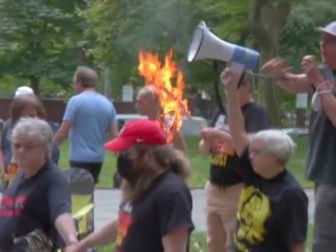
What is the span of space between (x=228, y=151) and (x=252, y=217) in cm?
180

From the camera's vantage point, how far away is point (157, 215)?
5453 millimetres

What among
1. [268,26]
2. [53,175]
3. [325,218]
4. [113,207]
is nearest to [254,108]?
[325,218]

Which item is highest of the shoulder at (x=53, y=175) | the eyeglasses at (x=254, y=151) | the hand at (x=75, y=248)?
the eyeglasses at (x=254, y=151)

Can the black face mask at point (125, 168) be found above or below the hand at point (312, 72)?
below

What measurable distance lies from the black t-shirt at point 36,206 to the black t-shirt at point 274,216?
40.8 inches

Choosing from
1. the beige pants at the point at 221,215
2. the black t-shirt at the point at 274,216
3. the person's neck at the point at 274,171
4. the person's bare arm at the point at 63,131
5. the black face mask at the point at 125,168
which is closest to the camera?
the black face mask at the point at 125,168

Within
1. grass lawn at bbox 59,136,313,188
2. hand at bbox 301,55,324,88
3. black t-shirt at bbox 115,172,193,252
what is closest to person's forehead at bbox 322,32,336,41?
hand at bbox 301,55,324,88

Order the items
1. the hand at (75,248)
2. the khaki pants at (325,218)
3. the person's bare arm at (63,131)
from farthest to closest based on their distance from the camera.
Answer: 1. the person's bare arm at (63,131)
2. the khaki pants at (325,218)
3. the hand at (75,248)

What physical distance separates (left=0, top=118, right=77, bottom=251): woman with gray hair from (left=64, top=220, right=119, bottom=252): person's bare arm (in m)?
0.19

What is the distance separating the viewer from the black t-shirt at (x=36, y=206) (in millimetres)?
6301

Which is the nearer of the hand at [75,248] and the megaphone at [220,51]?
the hand at [75,248]

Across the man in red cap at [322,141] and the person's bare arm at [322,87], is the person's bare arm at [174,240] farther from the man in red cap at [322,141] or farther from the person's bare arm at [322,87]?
the man in red cap at [322,141]

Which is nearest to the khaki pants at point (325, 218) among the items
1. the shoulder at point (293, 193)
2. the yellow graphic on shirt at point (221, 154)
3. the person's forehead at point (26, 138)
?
the shoulder at point (293, 193)

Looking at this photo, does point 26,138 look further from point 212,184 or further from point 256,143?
point 212,184
